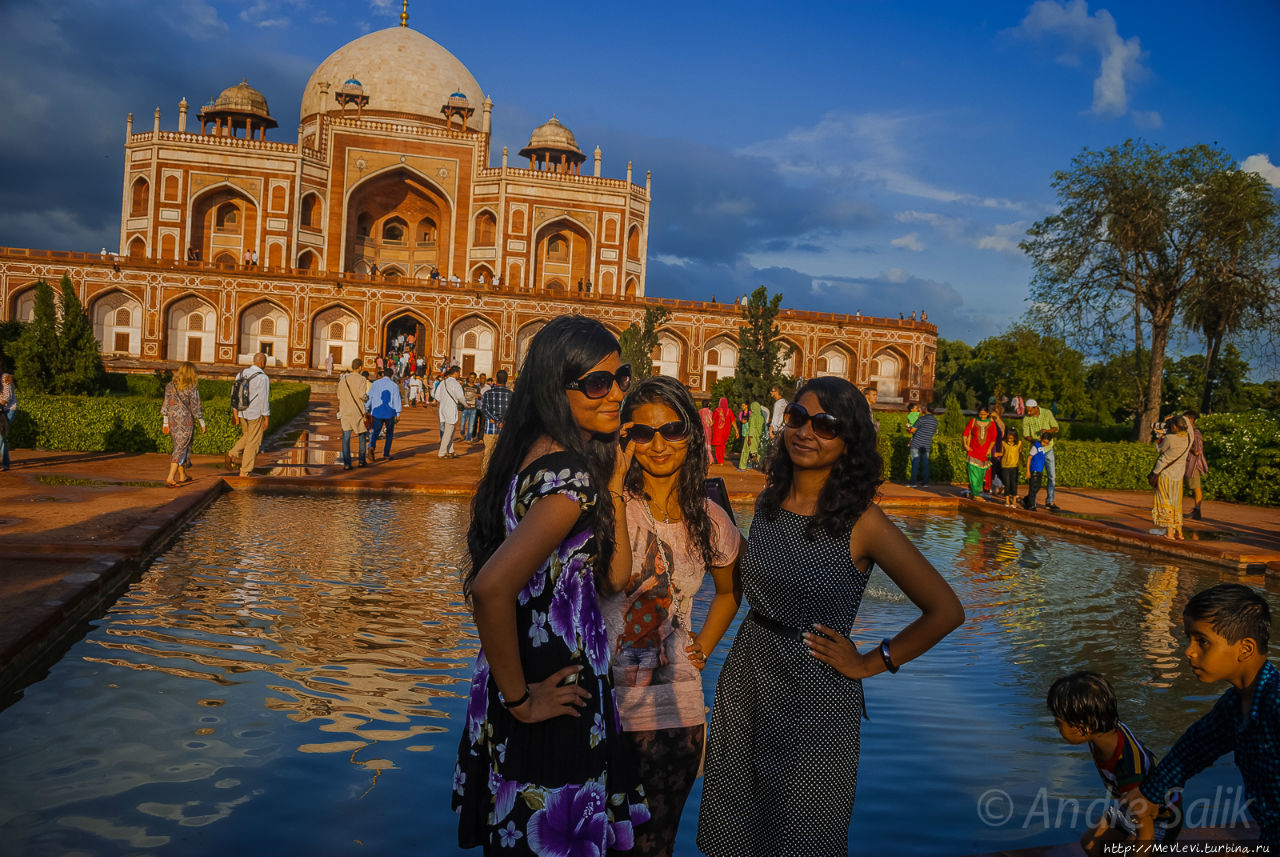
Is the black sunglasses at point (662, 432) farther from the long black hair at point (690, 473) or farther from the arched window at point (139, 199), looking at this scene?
the arched window at point (139, 199)

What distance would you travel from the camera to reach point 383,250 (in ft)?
130

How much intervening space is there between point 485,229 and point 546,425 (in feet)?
124

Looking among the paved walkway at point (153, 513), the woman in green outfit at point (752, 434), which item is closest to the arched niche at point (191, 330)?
the paved walkway at point (153, 513)

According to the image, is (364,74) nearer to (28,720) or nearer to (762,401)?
(762,401)

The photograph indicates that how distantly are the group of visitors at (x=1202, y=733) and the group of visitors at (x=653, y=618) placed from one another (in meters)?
0.55

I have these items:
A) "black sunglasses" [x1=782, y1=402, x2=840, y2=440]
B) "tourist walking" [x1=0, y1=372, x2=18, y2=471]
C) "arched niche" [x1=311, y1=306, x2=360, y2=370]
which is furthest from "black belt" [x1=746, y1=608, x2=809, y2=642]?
"arched niche" [x1=311, y1=306, x2=360, y2=370]

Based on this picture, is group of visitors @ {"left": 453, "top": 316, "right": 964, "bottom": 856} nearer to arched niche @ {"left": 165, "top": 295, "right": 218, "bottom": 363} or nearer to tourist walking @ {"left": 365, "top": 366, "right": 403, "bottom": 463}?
tourist walking @ {"left": 365, "top": 366, "right": 403, "bottom": 463}

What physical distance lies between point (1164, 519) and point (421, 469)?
731cm

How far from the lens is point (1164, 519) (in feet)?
27.6

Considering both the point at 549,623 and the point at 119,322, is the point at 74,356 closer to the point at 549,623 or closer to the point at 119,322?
the point at 549,623

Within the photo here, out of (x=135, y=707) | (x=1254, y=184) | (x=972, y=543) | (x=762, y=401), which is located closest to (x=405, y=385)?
(x=762, y=401)

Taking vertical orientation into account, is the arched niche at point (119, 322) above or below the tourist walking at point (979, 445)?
above

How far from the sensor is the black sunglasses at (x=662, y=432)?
2082 mm

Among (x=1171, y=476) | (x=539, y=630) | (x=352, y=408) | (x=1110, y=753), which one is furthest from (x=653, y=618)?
(x=352, y=408)
